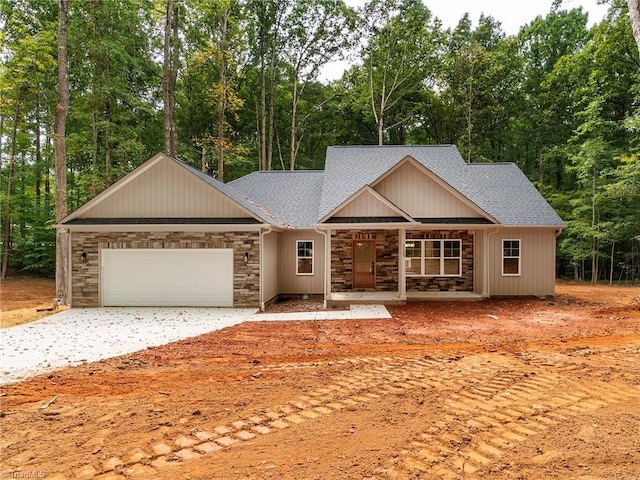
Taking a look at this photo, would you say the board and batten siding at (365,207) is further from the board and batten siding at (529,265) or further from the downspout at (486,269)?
the board and batten siding at (529,265)

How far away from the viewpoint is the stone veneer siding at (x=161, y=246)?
11227 mm

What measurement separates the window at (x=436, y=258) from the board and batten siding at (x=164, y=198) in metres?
6.74

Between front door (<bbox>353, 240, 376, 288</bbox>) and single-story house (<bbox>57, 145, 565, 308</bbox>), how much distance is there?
0.12ft

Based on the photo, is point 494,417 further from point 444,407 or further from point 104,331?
point 104,331

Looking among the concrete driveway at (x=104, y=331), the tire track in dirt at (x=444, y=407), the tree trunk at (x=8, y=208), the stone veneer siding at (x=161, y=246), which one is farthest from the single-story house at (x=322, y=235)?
the tree trunk at (x=8, y=208)

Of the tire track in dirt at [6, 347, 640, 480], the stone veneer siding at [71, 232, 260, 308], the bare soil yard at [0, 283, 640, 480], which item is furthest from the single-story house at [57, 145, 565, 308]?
the tire track in dirt at [6, 347, 640, 480]

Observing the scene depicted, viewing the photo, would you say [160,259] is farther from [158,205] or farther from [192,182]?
[192,182]

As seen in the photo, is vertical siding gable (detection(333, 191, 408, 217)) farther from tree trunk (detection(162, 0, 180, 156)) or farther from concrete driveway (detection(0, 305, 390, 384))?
tree trunk (detection(162, 0, 180, 156))

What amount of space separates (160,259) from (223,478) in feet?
31.0

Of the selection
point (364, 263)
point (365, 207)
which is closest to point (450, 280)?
point (364, 263)

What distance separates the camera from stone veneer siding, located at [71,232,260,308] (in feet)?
36.8

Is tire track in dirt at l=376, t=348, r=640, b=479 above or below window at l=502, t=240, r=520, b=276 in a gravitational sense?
below

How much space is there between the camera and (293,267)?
13.7 metres

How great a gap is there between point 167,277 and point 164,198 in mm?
2450
